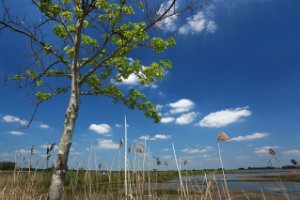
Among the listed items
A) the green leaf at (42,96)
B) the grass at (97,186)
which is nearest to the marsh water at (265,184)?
the grass at (97,186)

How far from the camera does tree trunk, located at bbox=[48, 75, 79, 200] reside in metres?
8.18

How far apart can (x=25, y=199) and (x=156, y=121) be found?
7583mm

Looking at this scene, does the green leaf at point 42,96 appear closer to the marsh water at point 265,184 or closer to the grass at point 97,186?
the grass at point 97,186

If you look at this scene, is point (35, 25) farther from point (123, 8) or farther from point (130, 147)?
point (130, 147)

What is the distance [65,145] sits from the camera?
29.3 feet

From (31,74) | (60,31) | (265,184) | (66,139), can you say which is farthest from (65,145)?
(265,184)

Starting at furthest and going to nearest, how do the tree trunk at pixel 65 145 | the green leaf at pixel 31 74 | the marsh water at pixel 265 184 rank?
1. the green leaf at pixel 31 74
2. the tree trunk at pixel 65 145
3. the marsh water at pixel 265 184

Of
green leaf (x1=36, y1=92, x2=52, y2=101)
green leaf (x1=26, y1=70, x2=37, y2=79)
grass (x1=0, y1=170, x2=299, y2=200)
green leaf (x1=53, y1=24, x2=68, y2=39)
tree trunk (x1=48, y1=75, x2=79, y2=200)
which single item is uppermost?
green leaf (x1=53, y1=24, x2=68, y2=39)

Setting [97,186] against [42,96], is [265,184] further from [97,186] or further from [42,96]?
[97,186]

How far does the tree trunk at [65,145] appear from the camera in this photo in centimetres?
818

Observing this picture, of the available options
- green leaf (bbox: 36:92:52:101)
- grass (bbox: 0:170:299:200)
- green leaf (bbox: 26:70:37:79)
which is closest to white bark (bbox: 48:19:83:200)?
grass (bbox: 0:170:299:200)

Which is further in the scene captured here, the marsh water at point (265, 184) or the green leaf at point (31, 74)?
the green leaf at point (31, 74)

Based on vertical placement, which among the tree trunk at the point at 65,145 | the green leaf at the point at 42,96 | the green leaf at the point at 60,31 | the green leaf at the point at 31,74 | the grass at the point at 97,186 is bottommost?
the grass at the point at 97,186

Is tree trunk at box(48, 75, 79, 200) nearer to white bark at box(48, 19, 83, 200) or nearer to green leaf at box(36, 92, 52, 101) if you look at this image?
white bark at box(48, 19, 83, 200)
